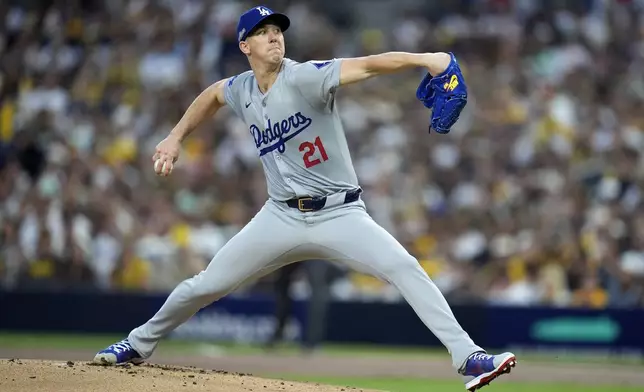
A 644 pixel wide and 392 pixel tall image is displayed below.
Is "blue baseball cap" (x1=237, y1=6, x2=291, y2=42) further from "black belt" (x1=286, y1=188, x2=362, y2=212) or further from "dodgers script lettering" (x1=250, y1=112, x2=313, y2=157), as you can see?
"black belt" (x1=286, y1=188, x2=362, y2=212)

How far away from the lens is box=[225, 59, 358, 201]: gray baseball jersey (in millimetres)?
7074

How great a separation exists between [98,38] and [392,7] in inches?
205

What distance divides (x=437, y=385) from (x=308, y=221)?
14.6ft

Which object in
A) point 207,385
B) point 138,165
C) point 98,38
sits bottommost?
point 207,385

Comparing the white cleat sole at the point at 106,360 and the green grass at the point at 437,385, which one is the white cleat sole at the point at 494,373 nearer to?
the white cleat sole at the point at 106,360

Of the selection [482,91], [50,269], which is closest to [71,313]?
[50,269]

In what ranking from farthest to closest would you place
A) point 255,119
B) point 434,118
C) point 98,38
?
1. point 98,38
2. point 255,119
3. point 434,118

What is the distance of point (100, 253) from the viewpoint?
16.3 m

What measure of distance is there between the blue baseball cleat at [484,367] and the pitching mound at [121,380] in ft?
3.44

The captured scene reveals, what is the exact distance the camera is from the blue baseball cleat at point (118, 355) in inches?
300

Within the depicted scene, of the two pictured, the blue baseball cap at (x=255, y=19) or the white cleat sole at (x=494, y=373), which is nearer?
the white cleat sole at (x=494, y=373)

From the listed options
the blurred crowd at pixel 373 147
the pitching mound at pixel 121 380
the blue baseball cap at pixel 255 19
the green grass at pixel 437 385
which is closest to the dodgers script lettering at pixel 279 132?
the blue baseball cap at pixel 255 19

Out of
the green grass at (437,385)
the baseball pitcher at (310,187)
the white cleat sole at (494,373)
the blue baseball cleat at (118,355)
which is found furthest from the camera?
the green grass at (437,385)

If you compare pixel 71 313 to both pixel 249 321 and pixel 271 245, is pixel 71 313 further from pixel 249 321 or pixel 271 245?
pixel 271 245
